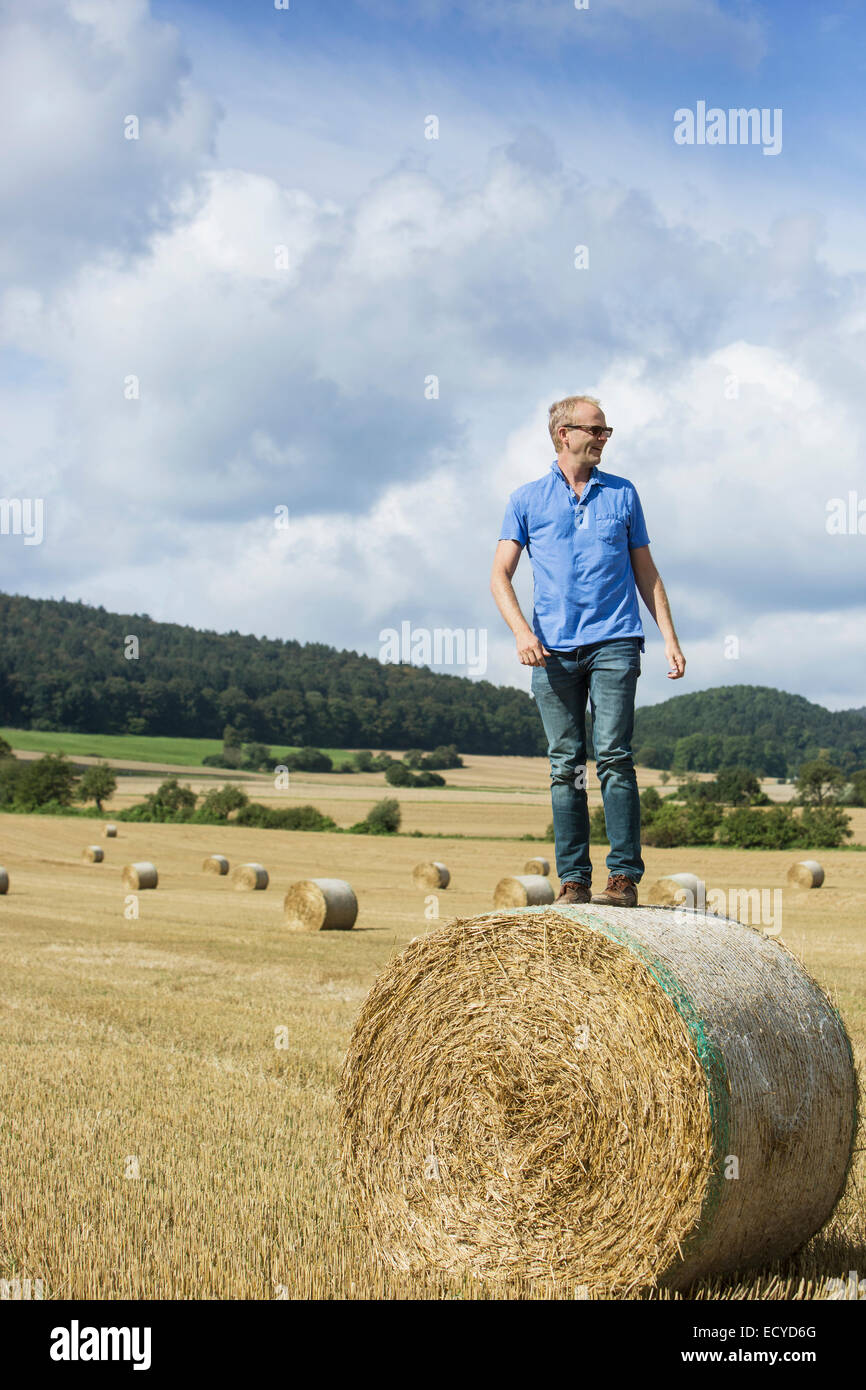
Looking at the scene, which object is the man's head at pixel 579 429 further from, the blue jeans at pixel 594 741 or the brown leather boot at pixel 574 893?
the brown leather boot at pixel 574 893

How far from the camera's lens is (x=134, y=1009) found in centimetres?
1180

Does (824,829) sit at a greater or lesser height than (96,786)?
lesser

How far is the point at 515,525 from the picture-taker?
5.91 m

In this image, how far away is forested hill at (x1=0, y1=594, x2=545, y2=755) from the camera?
293ft

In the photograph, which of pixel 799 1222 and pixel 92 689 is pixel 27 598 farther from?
pixel 799 1222

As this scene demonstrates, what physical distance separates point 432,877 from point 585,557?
29770mm

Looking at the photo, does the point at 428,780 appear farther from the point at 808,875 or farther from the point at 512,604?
the point at 512,604

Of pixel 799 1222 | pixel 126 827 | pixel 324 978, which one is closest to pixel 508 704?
pixel 126 827

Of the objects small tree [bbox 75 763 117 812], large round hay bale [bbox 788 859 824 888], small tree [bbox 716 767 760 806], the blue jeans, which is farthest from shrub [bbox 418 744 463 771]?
the blue jeans

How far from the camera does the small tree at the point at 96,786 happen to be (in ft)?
220

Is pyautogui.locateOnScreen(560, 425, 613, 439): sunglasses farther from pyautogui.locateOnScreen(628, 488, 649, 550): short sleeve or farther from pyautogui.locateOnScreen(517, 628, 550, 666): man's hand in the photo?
pyautogui.locateOnScreen(517, 628, 550, 666): man's hand

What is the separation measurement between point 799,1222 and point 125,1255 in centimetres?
280

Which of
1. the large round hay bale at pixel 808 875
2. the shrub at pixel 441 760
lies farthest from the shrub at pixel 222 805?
the large round hay bale at pixel 808 875

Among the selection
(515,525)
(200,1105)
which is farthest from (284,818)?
(515,525)
